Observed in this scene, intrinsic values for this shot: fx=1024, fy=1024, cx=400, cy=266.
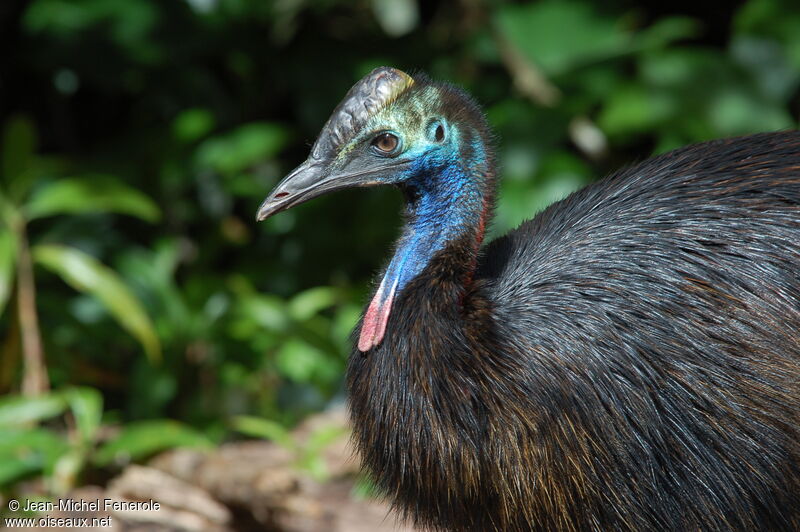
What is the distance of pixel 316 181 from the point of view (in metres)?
2.46

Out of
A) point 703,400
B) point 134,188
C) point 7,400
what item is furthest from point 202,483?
point 703,400

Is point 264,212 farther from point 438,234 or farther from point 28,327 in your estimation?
point 28,327

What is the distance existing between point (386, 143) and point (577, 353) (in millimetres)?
676

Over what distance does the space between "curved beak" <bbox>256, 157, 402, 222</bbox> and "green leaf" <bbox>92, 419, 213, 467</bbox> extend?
1.72m

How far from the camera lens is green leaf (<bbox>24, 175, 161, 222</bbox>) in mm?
4250

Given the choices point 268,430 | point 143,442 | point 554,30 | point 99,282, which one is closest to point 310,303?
point 268,430

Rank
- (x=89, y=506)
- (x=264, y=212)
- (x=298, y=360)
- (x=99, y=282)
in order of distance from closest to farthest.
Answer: (x=264, y=212) < (x=89, y=506) < (x=99, y=282) < (x=298, y=360)

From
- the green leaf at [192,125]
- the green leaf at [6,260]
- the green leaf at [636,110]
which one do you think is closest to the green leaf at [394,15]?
the green leaf at [192,125]

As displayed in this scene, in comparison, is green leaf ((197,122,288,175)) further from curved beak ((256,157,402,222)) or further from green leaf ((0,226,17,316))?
curved beak ((256,157,402,222))

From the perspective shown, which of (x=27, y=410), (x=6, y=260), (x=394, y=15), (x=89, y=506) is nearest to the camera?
(x=89, y=506)

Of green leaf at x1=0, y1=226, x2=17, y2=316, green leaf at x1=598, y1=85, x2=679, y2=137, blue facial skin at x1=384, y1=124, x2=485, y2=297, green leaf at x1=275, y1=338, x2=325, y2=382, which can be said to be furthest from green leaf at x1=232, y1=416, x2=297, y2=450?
green leaf at x1=598, y1=85, x2=679, y2=137

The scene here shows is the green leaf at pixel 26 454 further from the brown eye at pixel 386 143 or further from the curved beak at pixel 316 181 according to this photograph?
the brown eye at pixel 386 143

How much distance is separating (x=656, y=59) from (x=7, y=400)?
3332 mm

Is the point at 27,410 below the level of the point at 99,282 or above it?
below
